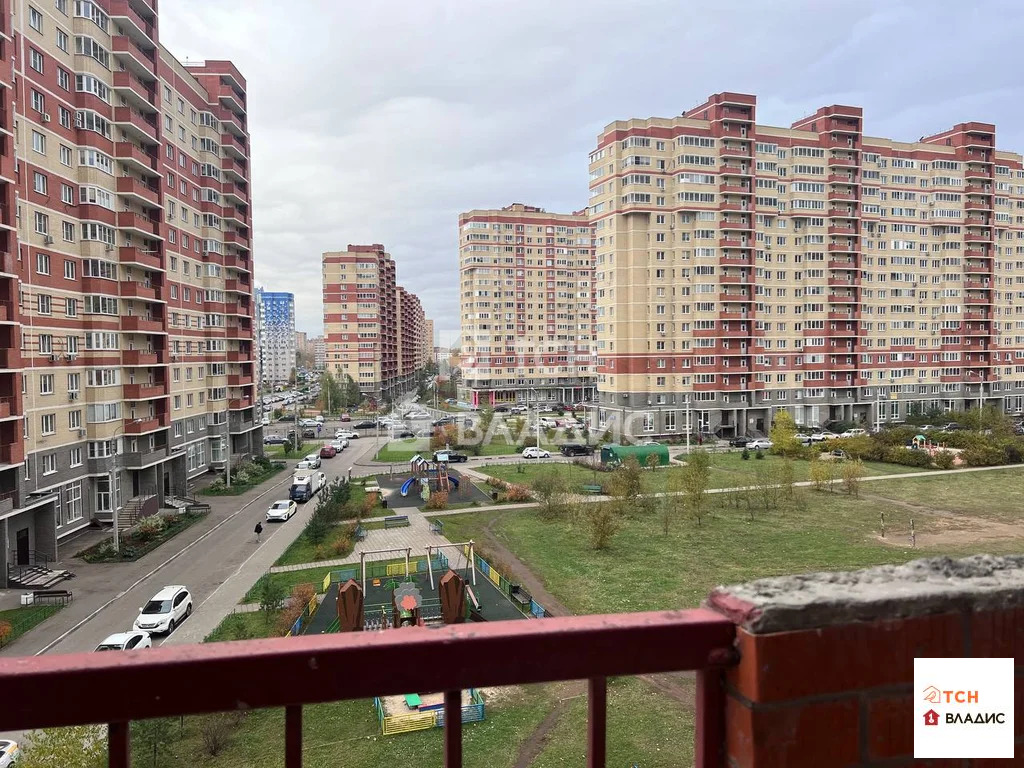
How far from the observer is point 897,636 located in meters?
1.50

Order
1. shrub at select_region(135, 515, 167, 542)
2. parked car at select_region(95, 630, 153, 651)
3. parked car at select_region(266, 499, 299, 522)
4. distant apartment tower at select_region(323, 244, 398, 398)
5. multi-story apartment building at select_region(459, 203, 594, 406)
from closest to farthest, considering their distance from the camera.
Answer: parked car at select_region(95, 630, 153, 651) < shrub at select_region(135, 515, 167, 542) < parked car at select_region(266, 499, 299, 522) < multi-story apartment building at select_region(459, 203, 594, 406) < distant apartment tower at select_region(323, 244, 398, 398)

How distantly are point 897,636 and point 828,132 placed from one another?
5450 centimetres

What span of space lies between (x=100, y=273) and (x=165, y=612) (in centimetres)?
1460

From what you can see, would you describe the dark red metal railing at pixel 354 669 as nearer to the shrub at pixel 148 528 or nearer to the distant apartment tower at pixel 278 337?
the shrub at pixel 148 528

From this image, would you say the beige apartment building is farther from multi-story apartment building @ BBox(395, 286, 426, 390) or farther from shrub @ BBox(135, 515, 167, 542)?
shrub @ BBox(135, 515, 167, 542)

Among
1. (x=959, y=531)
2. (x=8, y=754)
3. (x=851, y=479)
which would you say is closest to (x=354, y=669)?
(x=8, y=754)

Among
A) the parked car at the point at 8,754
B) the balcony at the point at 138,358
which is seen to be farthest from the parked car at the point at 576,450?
the parked car at the point at 8,754

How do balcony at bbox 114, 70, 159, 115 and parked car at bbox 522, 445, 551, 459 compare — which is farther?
parked car at bbox 522, 445, 551, 459

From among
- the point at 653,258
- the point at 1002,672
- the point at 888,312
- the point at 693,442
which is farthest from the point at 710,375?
the point at 1002,672

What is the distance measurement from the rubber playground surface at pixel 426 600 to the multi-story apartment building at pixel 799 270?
29138 mm

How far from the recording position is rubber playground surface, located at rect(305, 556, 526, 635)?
14.1 metres

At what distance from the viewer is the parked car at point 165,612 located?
1418 cm

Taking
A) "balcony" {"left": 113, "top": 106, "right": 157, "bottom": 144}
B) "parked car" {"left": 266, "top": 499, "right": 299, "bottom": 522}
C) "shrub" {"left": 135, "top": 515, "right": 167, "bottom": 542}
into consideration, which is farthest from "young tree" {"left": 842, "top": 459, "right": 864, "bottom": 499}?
A: "balcony" {"left": 113, "top": 106, "right": 157, "bottom": 144}

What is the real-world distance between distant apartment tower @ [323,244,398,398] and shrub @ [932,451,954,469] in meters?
55.4
